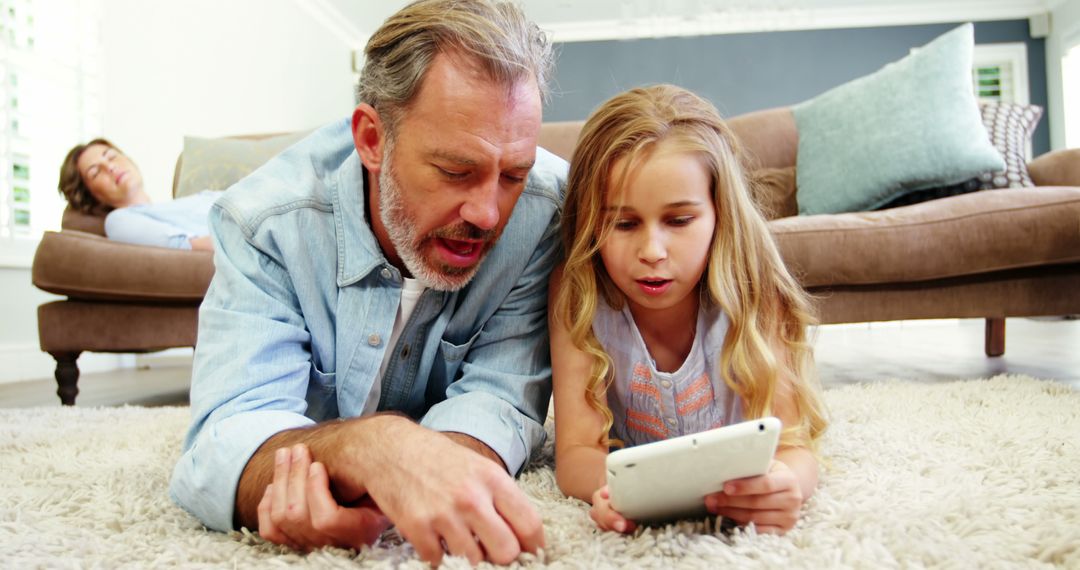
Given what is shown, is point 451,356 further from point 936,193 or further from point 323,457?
point 936,193

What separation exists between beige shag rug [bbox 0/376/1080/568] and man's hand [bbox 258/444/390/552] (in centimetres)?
2

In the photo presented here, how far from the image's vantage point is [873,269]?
1.96m

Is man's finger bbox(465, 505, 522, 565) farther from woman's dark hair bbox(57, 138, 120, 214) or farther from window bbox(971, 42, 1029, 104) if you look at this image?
window bbox(971, 42, 1029, 104)

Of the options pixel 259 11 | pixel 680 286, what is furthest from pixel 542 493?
pixel 259 11

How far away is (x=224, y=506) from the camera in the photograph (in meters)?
0.82

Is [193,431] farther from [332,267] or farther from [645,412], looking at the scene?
[645,412]

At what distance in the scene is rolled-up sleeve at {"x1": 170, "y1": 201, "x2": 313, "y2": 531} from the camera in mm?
823

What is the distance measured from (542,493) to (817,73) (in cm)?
651

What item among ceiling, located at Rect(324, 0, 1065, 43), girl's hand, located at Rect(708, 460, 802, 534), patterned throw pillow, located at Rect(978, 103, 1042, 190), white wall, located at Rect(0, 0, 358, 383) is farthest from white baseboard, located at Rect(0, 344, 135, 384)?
ceiling, located at Rect(324, 0, 1065, 43)

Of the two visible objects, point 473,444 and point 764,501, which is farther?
point 473,444

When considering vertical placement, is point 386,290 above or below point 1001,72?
below

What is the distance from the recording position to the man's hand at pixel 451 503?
0.67 m

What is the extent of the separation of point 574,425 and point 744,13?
6338 mm

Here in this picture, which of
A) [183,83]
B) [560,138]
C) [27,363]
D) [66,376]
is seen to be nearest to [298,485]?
[66,376]
